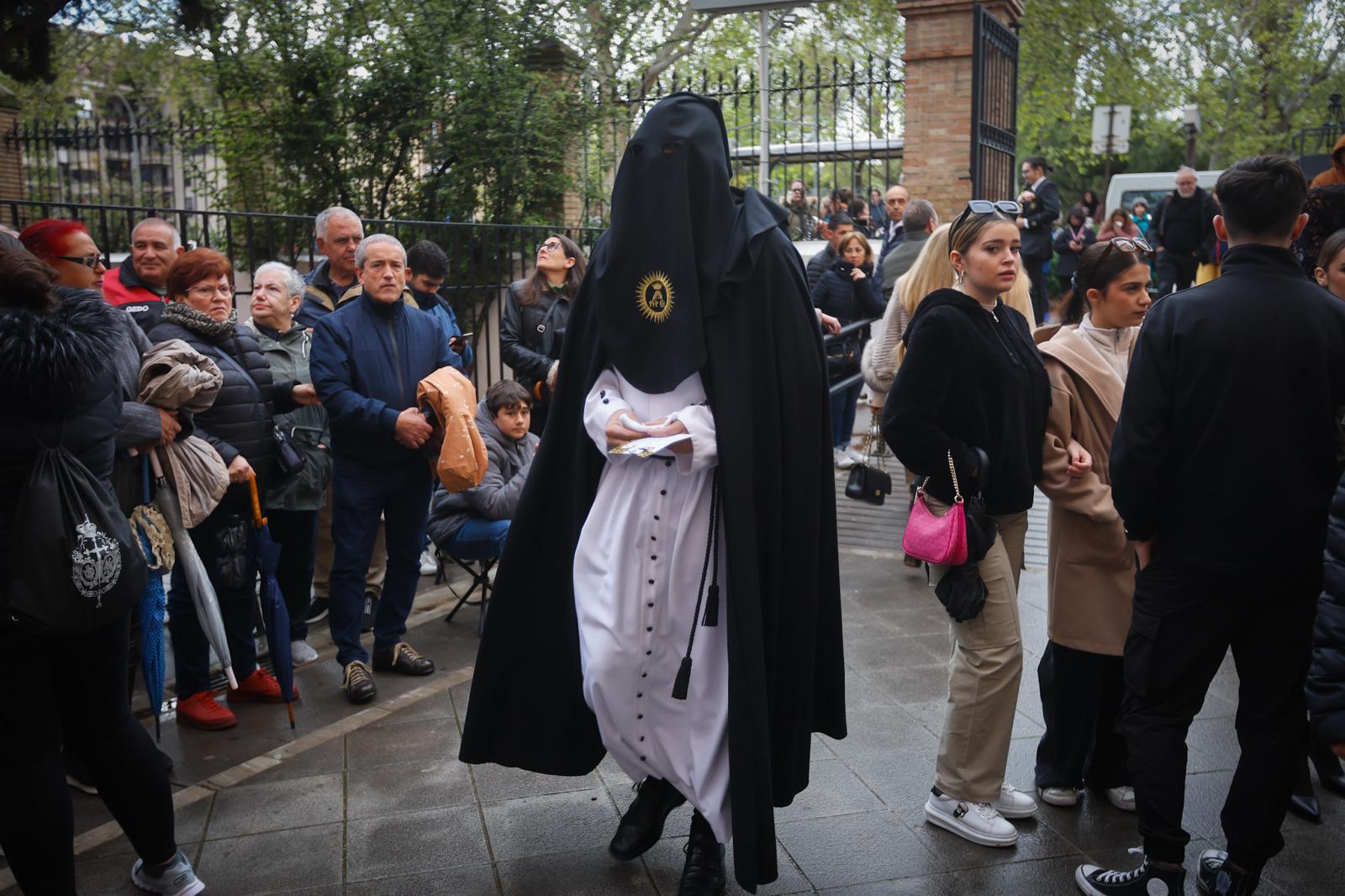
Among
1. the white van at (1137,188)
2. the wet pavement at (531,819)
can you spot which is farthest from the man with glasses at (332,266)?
the white van at (1137,188)

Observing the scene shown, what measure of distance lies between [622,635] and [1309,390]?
195 centimetres

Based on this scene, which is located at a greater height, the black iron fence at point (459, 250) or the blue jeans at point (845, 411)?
the black iron fence at point (459, 250)

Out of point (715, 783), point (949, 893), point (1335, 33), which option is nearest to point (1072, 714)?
point (949, 893)

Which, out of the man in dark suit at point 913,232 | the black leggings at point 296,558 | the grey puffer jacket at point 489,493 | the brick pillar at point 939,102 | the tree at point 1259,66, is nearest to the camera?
the black leggings at point 296,558

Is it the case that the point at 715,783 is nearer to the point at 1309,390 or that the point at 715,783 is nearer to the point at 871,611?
the point at 1309,390

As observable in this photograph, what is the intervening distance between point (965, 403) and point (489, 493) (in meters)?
2.98

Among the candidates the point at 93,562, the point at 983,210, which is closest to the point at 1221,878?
the point at 983,210

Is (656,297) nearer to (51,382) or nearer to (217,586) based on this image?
(51,382)

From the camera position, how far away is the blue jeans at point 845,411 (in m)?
10.2

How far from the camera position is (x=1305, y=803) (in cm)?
409

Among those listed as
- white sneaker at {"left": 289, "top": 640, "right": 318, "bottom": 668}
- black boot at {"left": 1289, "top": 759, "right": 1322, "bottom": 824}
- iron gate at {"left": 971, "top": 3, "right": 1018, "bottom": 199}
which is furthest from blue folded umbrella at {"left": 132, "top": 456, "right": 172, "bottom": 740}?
iron gate at {"left": 971, "top": 3, "right": 1018, "bottom": 199}

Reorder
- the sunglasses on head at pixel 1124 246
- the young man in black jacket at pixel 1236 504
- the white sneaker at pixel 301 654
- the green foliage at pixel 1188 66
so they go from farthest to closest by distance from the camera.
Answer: the green foliage at pixel 1188 66 → the white sneaker at pixel 301 654 → the sunglasses on head at pixel 1124 246 → the young man in black jacket at pixel 1236 504

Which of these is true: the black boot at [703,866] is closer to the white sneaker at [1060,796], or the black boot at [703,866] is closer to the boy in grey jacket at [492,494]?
the white sneaker at [1060,796]

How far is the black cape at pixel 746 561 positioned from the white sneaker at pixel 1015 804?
73 centimetres
